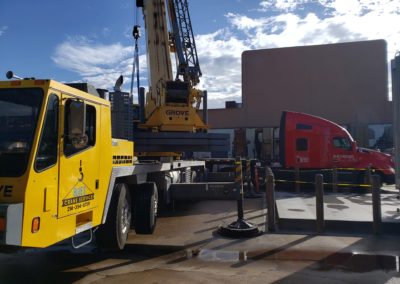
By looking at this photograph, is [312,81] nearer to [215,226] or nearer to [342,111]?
[342,111]

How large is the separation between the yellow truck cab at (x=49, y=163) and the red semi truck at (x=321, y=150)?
12.6 m

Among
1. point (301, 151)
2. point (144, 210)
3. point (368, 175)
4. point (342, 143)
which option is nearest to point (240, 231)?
point (144, 210)

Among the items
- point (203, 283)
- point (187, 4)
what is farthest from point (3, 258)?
point (187, 4)

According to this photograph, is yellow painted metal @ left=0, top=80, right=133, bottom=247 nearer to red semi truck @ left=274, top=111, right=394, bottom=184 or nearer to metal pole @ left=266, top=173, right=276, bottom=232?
metal pole @ left=266, top=173, right=276, bottom=232

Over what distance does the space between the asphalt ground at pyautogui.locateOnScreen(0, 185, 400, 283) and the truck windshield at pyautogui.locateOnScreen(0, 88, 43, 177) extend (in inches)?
42.7

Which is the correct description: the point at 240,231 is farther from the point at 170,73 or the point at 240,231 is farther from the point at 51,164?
the point at 170,73

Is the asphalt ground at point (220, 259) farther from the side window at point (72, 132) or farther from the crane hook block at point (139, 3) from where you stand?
the crane hook block at point (139, 3)

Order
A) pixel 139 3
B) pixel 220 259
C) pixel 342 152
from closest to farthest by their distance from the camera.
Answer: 1. pixel 220 259
2. pixel 139 3
3. pixel 342 152

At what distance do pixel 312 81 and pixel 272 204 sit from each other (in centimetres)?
3120

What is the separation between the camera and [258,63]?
129 ft

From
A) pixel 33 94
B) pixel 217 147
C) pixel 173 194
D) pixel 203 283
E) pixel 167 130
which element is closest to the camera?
pixel 33 94

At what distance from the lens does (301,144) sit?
57.7 feet

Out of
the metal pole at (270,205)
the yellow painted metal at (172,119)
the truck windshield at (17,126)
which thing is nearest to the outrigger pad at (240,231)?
the metal pole at (270,205)

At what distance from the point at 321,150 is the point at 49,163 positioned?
47.7 ft
